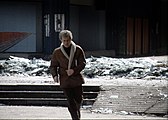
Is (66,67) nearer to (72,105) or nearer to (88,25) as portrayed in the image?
(72,105)

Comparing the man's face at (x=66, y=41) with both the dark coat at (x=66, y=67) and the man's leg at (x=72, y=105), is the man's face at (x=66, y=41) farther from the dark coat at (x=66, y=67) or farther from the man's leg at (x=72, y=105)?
the man's leg at (x=72, y=105)

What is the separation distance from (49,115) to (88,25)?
896 inches

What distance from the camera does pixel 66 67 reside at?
8.62m

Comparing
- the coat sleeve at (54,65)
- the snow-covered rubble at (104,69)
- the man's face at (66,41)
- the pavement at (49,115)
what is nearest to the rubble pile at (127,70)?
the snow-covered rubble at (104,69)

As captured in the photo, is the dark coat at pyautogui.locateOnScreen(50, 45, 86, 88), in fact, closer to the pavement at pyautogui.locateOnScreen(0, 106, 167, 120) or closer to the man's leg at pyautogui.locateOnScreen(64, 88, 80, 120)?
the man's leg at pyautogui.locateOnScreen(64, 88, 80, 120)

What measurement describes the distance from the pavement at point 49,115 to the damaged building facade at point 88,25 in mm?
15549

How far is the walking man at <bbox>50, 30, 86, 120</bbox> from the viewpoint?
8.58 metres

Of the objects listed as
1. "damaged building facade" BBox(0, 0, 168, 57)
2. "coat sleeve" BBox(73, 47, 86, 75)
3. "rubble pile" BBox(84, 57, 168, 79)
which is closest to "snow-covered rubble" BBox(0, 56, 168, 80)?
"rubble pile" BBox(84, 57, 168, 79)

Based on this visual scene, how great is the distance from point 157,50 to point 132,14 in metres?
4.63

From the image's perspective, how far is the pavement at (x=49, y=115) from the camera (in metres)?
10.1

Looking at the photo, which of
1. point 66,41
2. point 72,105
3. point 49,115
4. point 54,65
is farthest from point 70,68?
point 49,115

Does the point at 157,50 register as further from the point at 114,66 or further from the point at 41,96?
the point at 41,96

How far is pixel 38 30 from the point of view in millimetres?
28672

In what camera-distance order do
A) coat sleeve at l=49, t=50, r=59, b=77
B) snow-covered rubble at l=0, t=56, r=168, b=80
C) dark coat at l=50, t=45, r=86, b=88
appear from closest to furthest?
dark coat at l=50, t=45, r=86, b=88, coat sleeve at l=49, t=50, r=59, b=77, snow-covered rubble at l=0, t=56, r=168, b=80
